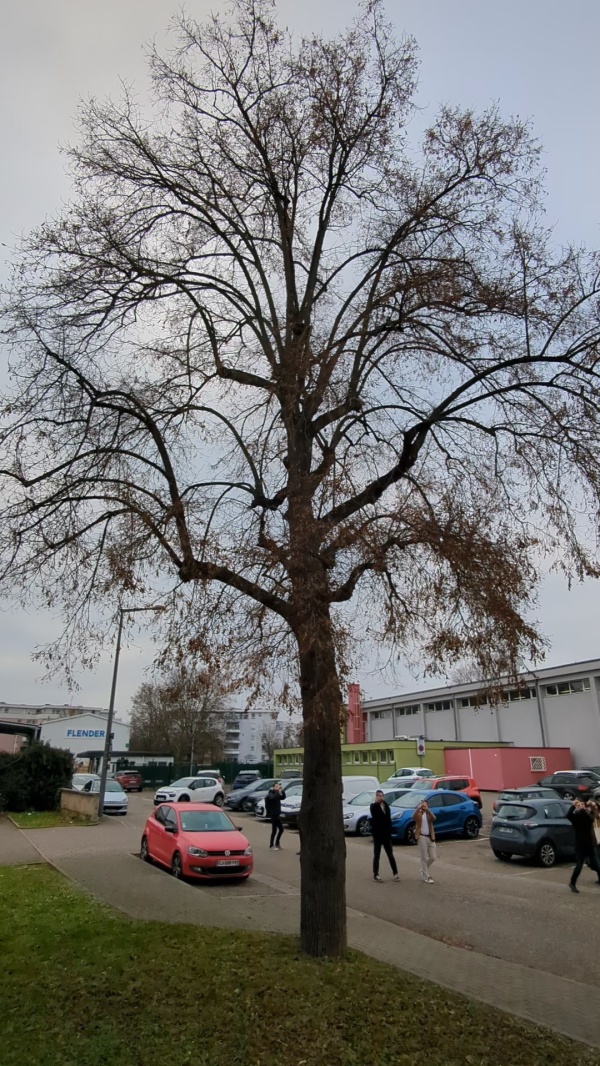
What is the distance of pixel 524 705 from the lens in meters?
43.7

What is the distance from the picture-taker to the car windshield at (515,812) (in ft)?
56.0

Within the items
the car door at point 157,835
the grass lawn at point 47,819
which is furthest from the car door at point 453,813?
the grass lawn at point 47,819

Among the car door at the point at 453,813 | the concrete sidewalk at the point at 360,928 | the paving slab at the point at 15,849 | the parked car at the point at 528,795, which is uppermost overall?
the parked car at the point at 528,795

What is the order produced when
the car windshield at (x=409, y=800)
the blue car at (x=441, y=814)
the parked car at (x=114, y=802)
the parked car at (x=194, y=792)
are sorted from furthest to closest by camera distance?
the parked car at (x=194, y=792), the parked car at (x=114, y=802), the car windshield at (x=409, y=800), the blue car at (x=441, y=814)

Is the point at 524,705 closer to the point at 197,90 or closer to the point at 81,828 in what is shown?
the point at 81,828

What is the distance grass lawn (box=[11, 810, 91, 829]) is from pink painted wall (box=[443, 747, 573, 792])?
21.1 m

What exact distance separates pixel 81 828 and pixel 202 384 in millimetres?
17797

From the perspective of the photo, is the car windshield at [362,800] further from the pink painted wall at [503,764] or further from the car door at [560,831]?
the pink painted wall at [503,764]

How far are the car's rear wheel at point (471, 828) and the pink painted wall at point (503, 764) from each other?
16.3 metres

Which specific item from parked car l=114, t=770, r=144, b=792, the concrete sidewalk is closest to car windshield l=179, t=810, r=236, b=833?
the concrete sidewalk

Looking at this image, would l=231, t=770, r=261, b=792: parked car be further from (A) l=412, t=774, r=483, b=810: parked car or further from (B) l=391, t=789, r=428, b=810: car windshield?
(B) l=391, t=789, r=428, b=810: car windshield

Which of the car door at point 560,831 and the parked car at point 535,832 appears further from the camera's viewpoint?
the car door at point 560,831

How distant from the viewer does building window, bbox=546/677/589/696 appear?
39.8 meters

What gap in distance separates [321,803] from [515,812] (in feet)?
39.3
